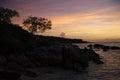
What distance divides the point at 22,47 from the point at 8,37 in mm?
2950

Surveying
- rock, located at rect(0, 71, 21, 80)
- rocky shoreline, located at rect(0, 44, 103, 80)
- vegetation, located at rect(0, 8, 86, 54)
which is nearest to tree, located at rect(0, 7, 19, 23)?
vegetation, located at rect(0, 8, 86, 54)

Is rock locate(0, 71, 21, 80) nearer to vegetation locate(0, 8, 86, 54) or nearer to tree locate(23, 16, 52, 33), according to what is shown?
vegetation locate(0, 8, 86, 54)

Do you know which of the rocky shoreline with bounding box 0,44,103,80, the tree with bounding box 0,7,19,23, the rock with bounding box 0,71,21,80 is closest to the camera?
the rock with bounding box 0,71,21,80

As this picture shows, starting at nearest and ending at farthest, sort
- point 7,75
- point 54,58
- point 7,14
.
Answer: point 7,75
point 54,58
point 7,14

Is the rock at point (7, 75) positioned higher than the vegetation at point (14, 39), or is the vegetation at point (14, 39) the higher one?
the vegetation at point (14, 39)

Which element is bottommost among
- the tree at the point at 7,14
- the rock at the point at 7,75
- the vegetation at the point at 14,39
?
the rock at the point at 7,75

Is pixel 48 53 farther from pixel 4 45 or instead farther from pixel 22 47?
pixel 4 45

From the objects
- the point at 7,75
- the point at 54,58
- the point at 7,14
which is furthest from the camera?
the point at 7,14

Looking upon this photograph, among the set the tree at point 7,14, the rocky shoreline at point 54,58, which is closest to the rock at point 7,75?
the rocky shoreline at point 54,58

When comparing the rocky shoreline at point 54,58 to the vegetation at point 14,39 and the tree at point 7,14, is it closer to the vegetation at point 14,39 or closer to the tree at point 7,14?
the vegetation at point 14,39

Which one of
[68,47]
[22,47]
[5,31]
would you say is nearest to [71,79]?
[68,47]

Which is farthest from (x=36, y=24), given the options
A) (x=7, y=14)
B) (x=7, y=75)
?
(x=7, y=75)

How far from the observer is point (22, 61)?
1292 inches

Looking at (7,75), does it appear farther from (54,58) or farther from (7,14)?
(7,14)
